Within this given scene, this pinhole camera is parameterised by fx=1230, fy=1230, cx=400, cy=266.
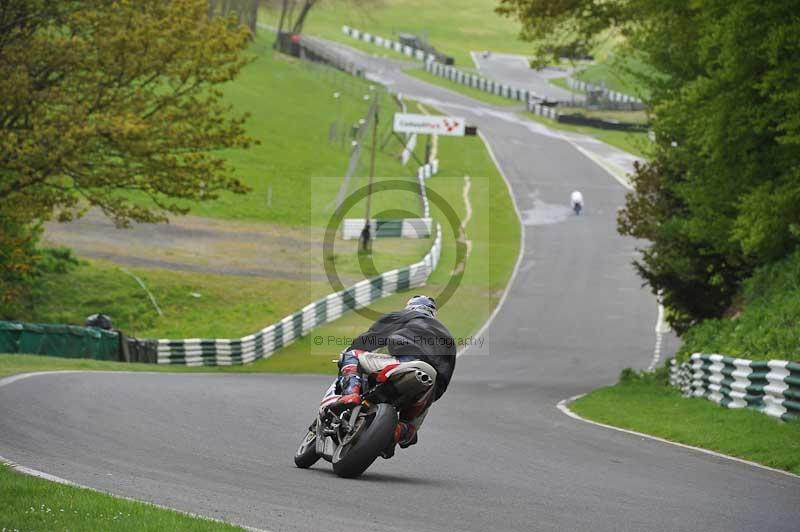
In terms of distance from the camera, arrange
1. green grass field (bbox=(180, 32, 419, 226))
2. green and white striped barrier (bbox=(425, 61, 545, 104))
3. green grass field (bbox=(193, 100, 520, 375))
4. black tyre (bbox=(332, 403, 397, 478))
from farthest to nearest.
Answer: green and white striped barrier (bbox=(425, 61, 545, 104)), green grass field (bbox=(180, 32, 419, 226)), green grass field (bbox=(193, 100, 520, 375)), black tyre (bbox=(332, 403, 397, 478))

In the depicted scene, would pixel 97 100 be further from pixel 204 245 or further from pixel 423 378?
pixel 423 378

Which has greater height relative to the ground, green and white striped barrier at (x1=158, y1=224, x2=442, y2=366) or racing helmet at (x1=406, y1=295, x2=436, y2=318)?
racing helmet at (x1=406, y1=295, x2=436, y2=318)

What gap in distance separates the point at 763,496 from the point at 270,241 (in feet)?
132

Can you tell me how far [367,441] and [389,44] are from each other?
124183mm

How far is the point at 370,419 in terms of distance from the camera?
1004 cm

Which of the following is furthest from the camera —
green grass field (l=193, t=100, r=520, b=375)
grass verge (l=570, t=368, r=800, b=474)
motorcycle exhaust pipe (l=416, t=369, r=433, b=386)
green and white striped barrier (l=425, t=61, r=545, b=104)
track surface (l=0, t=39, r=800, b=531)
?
green and white striped barrier (l=425, t=61, r=545, b=104)

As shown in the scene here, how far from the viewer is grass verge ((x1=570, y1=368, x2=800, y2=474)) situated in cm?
1423

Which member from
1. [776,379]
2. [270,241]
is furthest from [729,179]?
[270,241]

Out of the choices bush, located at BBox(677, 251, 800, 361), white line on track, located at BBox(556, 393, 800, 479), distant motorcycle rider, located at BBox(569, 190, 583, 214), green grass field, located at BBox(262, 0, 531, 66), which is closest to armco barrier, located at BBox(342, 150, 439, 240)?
distant motorcycle rider, located at BBox(569, 190, 583, 214)

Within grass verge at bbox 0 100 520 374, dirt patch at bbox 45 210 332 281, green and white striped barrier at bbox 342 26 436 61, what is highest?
green and white striped barrier at bbox 342 26 436 61

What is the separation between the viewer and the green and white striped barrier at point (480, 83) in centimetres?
10450

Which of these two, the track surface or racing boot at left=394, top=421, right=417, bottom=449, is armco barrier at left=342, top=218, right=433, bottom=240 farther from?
racing boot at left=394, top=421, right=417, bottom=449

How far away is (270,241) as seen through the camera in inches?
1965

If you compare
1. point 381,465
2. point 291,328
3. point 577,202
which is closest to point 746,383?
point 381,465
